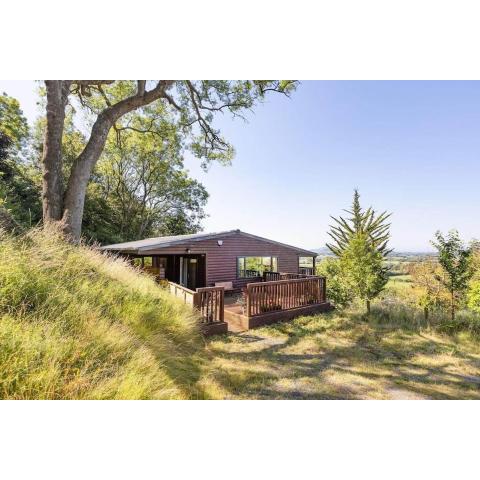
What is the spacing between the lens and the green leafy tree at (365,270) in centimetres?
677

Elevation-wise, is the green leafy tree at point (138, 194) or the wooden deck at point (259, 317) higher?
the green leafy tree at point (138, 194)

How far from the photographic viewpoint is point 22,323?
2201 millimetres

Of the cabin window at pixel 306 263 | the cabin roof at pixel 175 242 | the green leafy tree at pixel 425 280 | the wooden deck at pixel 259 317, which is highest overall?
the cabin roof at pixel 175 242

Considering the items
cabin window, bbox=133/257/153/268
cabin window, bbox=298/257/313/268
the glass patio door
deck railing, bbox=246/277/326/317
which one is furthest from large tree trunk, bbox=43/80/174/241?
cabin window, bbox=298/257/313/268

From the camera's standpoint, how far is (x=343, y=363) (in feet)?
13.5

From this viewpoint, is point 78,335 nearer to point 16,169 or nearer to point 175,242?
point 175,242

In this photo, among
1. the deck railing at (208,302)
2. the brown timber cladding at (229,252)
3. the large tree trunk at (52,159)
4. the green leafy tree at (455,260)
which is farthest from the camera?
the brown timber cladding at (229,252)

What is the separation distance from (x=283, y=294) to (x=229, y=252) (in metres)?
4.48

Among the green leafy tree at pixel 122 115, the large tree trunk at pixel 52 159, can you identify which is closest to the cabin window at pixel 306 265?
the green leafy tree at pixel 122 115

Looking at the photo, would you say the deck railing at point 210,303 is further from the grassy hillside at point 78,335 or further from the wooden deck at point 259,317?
the grassy hillside at point 78,335

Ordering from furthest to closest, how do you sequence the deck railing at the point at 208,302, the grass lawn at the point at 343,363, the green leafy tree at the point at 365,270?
1. the green leafy tree at the point at 365,270
2. the deck railing at the point at 208,302
3. the grass lawn at the point at 343,363

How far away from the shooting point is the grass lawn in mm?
3148
